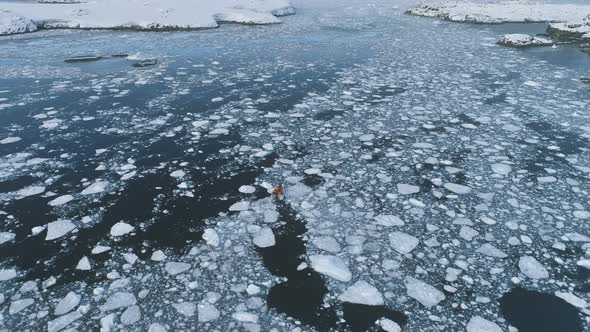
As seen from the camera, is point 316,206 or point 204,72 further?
point 204,72

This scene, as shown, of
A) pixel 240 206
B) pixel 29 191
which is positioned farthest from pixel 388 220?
pixel 29 191

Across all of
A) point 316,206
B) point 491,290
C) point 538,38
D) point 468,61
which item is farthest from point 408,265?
point 538,38

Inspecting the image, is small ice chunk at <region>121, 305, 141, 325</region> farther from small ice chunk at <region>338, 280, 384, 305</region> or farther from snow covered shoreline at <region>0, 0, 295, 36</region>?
snow covered shoreline at <region>0, 0, 295, 36</region>

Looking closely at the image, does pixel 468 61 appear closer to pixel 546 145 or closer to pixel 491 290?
pixel 546 145

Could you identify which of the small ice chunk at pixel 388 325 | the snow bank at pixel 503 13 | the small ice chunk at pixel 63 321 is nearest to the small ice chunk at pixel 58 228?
the small ice chunk at pixel 63 321

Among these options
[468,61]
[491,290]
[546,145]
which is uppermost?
[468,61]
